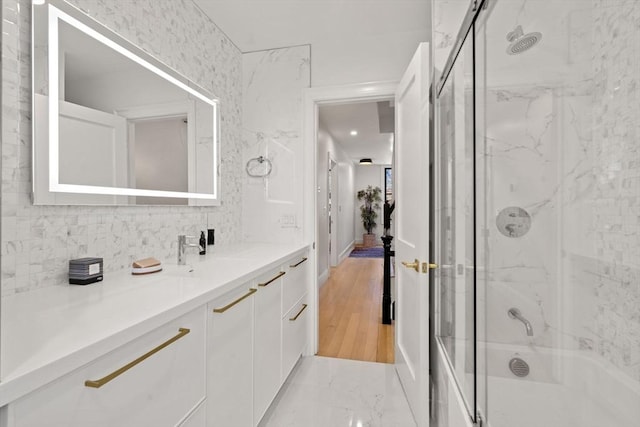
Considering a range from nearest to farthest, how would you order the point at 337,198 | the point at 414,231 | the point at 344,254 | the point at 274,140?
the point at 414,231 < the point at 274,140 < the point at 337,198 < the point at 344,254

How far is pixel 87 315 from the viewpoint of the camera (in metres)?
0.85

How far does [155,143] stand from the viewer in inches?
67.1

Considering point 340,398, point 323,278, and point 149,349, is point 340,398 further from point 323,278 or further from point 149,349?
point 323,278

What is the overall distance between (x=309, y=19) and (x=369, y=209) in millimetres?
7383

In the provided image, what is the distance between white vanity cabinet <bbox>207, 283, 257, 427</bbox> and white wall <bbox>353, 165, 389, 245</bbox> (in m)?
8.21

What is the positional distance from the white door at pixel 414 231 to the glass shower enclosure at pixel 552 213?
39 cm

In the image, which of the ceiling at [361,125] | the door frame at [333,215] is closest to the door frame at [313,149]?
the ceiling at [361,125]

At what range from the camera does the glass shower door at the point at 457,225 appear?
1229 mm

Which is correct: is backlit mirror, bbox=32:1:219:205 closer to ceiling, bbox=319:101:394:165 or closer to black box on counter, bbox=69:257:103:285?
black box on counter, bbox=69:257:103:285

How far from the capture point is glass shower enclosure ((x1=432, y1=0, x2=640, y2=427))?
608 millimetres

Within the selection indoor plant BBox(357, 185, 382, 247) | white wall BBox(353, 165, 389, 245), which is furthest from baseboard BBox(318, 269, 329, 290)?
white wall BBox(353, 165, 389, 245)

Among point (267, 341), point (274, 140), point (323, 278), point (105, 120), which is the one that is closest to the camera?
point (105, 120)

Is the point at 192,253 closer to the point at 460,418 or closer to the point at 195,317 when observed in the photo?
the point at 195,317

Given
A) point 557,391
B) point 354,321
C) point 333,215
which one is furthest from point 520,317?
point 333,215
